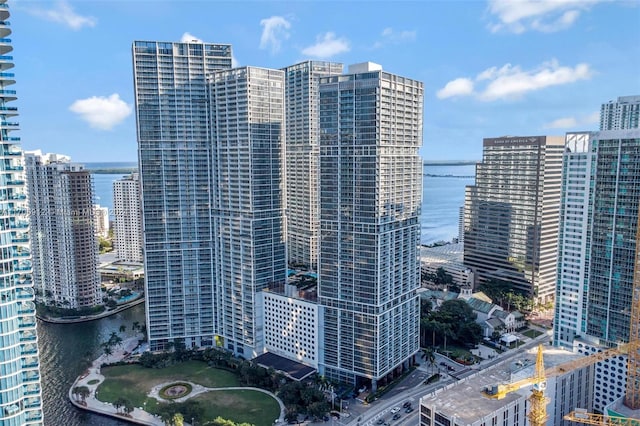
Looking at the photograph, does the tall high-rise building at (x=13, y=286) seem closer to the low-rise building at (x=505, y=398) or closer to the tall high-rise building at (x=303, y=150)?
Result: the low-rise building at (x=505, y=398)

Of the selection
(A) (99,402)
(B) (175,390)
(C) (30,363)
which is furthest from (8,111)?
A: (B) (175,390)

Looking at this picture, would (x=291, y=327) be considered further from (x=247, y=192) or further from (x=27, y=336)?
(x=27, y=336)

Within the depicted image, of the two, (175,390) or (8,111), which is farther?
(175,390)

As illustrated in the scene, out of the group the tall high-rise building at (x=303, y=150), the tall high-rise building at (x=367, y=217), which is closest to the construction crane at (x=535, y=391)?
the tall high-rise building at (x=367, y=217)

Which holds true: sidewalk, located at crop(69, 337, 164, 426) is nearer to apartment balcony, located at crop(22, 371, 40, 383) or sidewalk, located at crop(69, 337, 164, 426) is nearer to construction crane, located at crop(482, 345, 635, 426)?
apartment balcony, located at crop(22, 371, 40, 383)

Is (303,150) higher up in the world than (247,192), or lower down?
higher up
